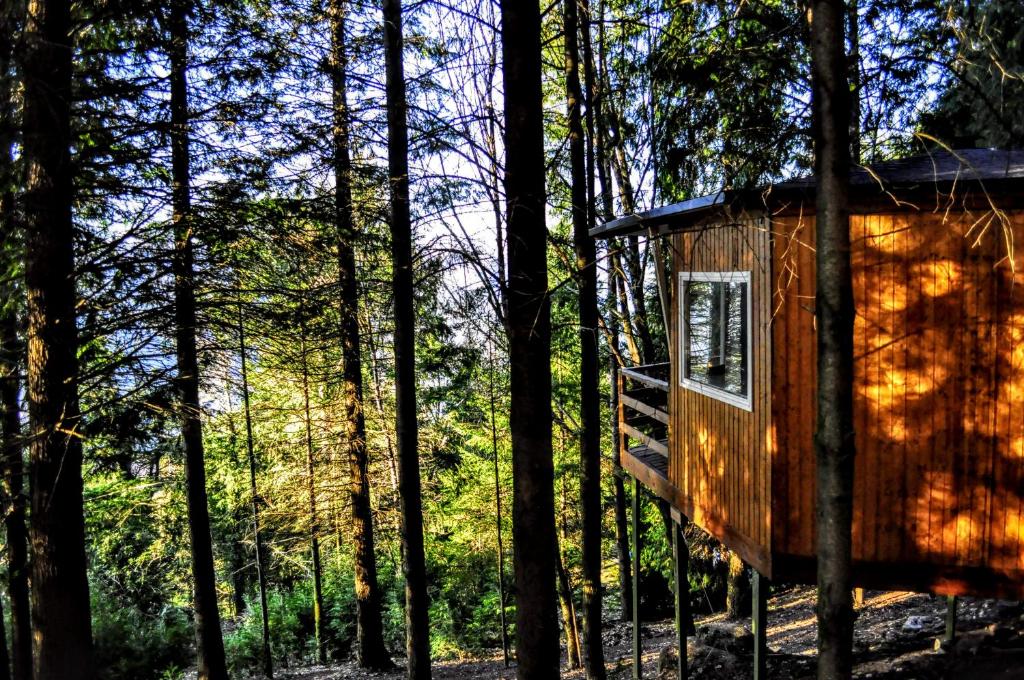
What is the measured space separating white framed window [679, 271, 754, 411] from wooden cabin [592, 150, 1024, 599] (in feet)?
0.27

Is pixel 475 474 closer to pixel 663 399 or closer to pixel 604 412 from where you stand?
pixel 604 412

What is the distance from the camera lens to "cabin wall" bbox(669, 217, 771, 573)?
6043mm

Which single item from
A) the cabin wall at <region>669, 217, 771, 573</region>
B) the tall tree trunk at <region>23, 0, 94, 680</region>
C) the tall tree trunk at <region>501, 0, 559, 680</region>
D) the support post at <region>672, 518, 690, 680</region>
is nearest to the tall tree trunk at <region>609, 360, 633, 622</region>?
the support post at <region>672, 518, 690, 680</region>

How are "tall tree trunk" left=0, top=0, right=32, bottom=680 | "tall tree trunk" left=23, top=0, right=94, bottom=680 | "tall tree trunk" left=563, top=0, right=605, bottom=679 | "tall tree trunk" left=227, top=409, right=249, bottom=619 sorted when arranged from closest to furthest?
1. "tall tree trunk" left=0, top=0, right=32, bottom=680
2. "tall tree trunk" left=23, top=0, right=94, bottom=680
3. "tall tree trunk" left=563, top=0, right=605, bottom=679
4. "tall tree trunk" left=227, top=409, right=249, bottom=619

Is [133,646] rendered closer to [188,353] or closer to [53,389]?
[188,353]

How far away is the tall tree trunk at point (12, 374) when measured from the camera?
203 inches

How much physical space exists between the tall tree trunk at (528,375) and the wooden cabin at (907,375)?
1.49 metres

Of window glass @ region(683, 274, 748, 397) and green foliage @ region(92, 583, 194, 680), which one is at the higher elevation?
window glass @ region(683, 274, 748, 397)

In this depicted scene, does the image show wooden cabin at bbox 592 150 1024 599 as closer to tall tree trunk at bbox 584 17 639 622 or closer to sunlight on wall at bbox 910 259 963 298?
sunlight on wall at bbox 910 259 963 298

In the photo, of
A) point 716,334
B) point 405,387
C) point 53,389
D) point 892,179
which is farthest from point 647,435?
point 53,389

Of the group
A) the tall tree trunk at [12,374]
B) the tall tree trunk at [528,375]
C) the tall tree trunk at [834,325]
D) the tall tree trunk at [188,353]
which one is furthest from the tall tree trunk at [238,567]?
the tall tree trunk at [834,325]

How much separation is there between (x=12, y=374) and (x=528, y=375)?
25.3 ft

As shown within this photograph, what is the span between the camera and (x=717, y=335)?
22.9ft

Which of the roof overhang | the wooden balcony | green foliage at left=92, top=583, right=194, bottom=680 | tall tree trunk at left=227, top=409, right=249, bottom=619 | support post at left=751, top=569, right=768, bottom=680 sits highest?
the roof overhang
